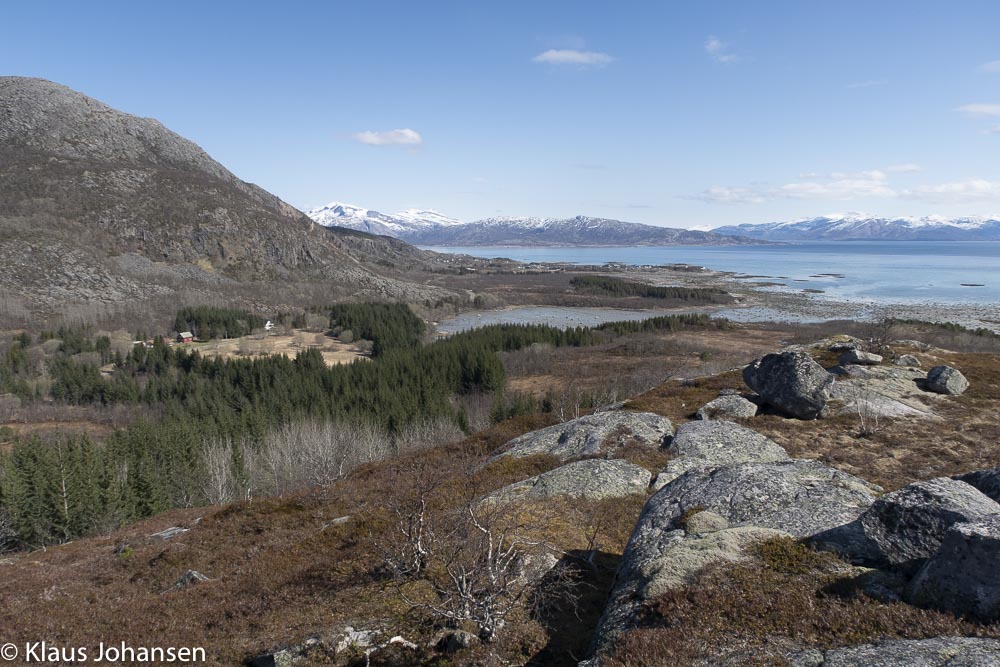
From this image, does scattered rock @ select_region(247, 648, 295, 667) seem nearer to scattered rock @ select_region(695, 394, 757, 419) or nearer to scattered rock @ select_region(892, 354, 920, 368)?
scattered rock @ select_region(695, 394, 757, 419)

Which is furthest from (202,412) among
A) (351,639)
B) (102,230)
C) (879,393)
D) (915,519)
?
(102,230)

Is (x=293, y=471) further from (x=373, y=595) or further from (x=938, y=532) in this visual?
(x=938, y=532)

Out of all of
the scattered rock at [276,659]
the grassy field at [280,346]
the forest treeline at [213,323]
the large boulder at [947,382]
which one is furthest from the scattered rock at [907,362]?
Answer: the forest treeline at [213,323]

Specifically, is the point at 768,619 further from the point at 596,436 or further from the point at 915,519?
the point at 596,436

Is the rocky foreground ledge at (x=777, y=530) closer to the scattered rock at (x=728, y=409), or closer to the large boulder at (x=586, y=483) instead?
the large boulder at (x=586, y=483)

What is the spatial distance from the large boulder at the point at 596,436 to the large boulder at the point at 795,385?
6120 mm

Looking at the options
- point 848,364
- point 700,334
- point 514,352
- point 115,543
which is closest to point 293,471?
point 115,543

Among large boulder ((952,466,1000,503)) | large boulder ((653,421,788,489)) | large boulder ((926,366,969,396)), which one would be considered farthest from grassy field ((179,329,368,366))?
large boulder ((952,466,1000,503))

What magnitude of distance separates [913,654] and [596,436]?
1623cm

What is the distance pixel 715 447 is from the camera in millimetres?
20453

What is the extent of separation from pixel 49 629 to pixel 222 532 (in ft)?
26.0

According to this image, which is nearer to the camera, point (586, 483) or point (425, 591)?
point (425, 591)

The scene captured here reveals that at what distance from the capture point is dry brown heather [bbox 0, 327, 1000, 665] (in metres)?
7.82

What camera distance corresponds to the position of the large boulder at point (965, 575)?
7098 millimetres
